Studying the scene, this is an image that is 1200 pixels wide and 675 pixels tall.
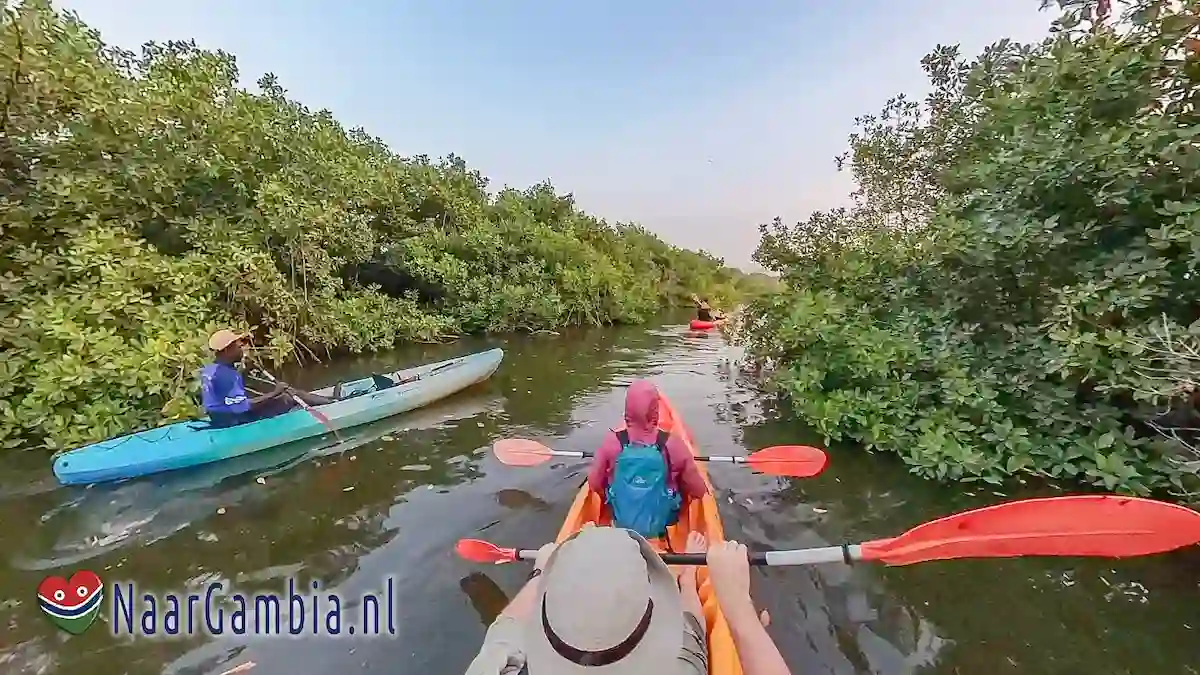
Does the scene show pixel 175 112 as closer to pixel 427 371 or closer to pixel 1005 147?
pixel 427 371

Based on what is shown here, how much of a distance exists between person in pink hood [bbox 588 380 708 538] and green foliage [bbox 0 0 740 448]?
5.26 meters

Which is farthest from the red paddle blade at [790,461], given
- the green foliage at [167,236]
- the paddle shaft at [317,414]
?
the green foliage at [167,236]

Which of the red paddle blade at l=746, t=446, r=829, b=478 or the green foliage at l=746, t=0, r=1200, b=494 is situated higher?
the green foliage at l=746, t=0, r=1200, b=494

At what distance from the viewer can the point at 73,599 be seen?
3725 mm

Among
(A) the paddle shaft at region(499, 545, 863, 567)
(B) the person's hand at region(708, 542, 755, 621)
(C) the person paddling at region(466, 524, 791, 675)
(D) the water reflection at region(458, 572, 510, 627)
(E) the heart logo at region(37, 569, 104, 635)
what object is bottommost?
(D) the water reflection at region(458, 572, 510, 627)

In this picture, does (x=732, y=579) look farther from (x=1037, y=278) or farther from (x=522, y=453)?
(x=1037, y=278)

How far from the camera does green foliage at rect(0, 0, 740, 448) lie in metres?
6.27

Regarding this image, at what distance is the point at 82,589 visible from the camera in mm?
3828

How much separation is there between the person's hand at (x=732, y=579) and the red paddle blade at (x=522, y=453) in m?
3.34

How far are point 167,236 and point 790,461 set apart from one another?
9.61 m

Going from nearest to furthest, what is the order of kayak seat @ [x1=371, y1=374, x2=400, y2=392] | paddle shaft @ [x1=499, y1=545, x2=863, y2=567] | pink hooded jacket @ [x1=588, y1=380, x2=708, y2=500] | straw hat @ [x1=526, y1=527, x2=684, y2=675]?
straw hat @ [x1=526, y1=527, x2=684, y2=675], paddle shaft @ [x1=499, y1=545, x2=863, y2=567], pink hooded jacket @ [x1=588, y1=380, x2=708, y2=500], kayak seat @ [x1=371, y1=374, x2=400, y2=392]

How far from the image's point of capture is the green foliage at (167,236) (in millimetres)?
6266

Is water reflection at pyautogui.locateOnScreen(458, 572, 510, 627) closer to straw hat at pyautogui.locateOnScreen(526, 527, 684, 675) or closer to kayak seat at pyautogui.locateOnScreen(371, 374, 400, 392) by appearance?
straw hat at pyautogui.locateOnScreen(526, 527, 684, 675)

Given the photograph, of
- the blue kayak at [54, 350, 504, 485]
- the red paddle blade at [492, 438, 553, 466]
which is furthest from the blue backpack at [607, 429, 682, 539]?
the blue kayak at [54, 350, 504, 485]
